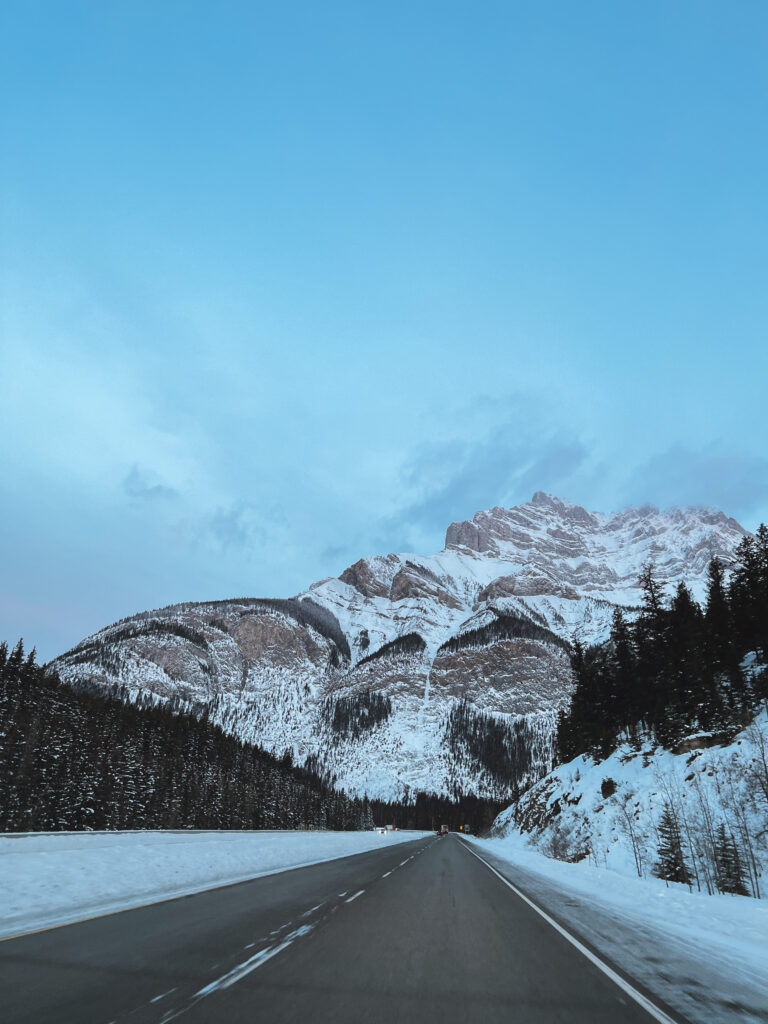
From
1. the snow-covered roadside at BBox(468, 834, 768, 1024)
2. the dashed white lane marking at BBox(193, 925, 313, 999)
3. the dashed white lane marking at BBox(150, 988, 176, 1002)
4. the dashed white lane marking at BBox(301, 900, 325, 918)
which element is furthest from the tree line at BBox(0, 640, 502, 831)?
the dashed white lane marking at BBox(150, 988, 176, 1002)

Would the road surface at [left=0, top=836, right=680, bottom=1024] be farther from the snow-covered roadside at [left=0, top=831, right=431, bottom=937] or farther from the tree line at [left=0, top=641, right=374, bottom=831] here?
the tree line at [left=0, top=641, right=374, bottom=831]

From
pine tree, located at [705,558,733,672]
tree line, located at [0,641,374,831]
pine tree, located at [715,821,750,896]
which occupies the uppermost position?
pine tree, located at [705,558,733,672]

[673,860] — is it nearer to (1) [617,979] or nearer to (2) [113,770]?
(1) [617,979]

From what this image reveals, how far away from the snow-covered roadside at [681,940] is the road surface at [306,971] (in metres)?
0.59

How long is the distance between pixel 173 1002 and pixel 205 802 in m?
78.1

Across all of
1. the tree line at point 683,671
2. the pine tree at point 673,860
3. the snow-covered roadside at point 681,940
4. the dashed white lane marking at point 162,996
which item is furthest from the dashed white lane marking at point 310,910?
the tree line at point 683,671

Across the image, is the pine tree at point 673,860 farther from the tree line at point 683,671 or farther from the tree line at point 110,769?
the tree line at point 110,769

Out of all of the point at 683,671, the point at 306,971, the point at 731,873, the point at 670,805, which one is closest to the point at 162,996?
the point at 306,971

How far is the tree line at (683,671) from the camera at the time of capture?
1778 inches

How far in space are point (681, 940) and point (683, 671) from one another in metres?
46.3

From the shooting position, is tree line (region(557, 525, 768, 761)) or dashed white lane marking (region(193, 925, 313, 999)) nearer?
dashed white lane marking (region(193, 925, 313, 999))

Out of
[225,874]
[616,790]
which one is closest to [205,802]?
[616,790]

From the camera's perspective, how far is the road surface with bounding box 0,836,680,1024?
5.23 meters

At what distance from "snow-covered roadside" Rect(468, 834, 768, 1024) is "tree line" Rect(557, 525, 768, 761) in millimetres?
26277
